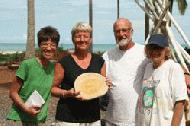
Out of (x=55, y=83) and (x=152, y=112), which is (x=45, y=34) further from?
(x=152, y=112)

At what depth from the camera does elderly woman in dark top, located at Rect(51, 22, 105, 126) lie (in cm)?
511

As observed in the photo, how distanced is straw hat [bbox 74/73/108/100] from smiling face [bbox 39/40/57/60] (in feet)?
1.16

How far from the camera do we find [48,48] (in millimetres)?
5035

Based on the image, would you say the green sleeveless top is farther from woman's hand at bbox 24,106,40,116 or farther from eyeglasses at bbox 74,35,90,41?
eyeglasses at bbox 74,35,90,41

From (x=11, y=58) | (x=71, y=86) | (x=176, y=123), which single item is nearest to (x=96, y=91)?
(x=71, y=86)

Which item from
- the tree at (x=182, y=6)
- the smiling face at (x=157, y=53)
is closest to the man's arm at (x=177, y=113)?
the smiling face at (x=157, y=53)

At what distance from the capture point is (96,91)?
5172 millimetres

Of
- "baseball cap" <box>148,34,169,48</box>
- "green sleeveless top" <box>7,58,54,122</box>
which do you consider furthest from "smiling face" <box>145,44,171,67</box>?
"green sleeveless top" <box>7,58,54,122</box>

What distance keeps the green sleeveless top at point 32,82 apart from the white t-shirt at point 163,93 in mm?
986

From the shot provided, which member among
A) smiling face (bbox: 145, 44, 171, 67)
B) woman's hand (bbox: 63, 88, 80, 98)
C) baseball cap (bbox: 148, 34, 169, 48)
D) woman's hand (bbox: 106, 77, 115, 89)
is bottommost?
woman's hand (bbox: 63, 88, 80, 98)

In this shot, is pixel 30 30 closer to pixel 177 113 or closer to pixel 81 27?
pixel 81 27

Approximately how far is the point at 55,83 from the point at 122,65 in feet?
2.55

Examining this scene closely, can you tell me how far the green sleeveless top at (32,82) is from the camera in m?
5.08

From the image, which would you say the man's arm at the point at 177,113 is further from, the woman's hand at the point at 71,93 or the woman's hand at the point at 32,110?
the woman's hand at the point at 32,110
